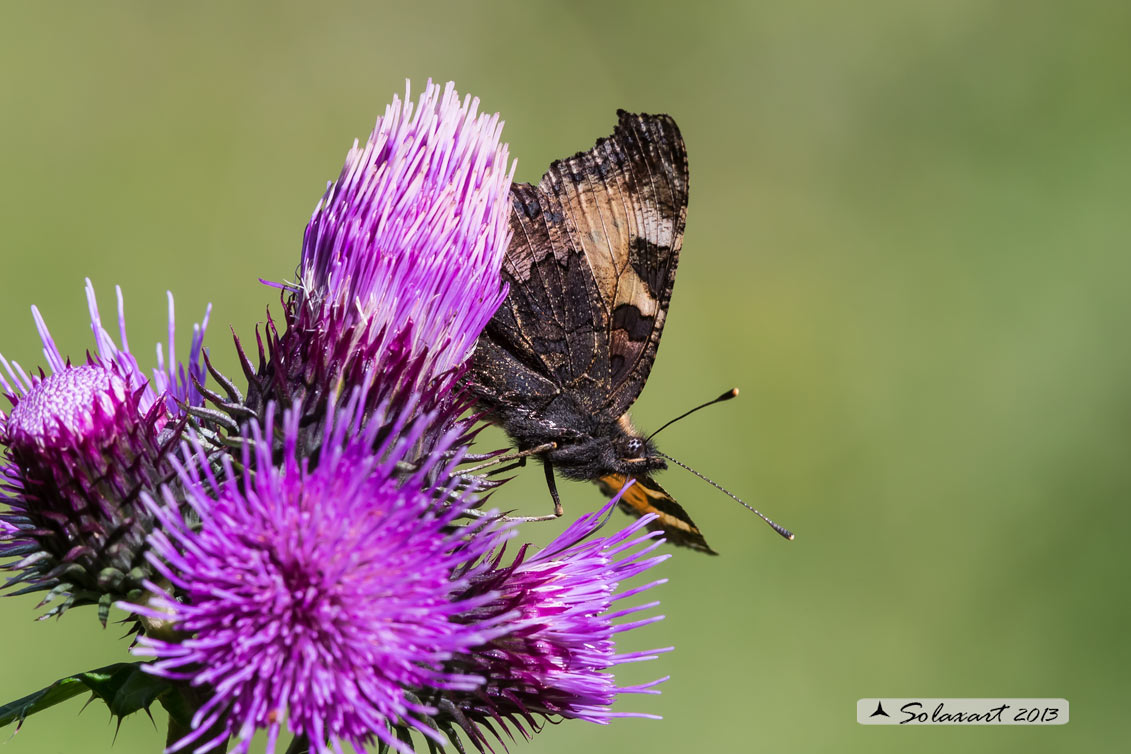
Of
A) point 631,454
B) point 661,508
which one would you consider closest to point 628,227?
point 631,454

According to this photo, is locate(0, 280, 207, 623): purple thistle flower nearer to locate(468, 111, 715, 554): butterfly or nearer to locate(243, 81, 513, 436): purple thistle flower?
locate(243, 81, 513, 436): purple thistle flower

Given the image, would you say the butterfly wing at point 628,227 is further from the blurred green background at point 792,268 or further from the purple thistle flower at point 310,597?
the blurred green background at point 792,268

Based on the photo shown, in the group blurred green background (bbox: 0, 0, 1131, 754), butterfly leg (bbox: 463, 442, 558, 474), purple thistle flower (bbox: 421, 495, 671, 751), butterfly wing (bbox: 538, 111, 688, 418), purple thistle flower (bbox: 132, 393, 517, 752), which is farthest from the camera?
blurred green background (bbox: 0, 0, 1131, 754)

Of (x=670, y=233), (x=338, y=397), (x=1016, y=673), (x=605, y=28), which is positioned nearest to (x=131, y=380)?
(x=338, y=397)

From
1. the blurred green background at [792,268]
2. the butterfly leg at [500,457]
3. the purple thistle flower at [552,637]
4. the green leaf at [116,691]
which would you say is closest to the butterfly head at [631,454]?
the butterfly leg at [500,457]

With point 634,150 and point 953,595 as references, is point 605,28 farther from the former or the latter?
point 634,150

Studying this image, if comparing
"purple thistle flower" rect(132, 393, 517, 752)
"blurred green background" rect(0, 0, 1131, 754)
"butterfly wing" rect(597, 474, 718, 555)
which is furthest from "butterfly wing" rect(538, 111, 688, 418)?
"blurred green background" rect(0, 0, 1131, 754)
